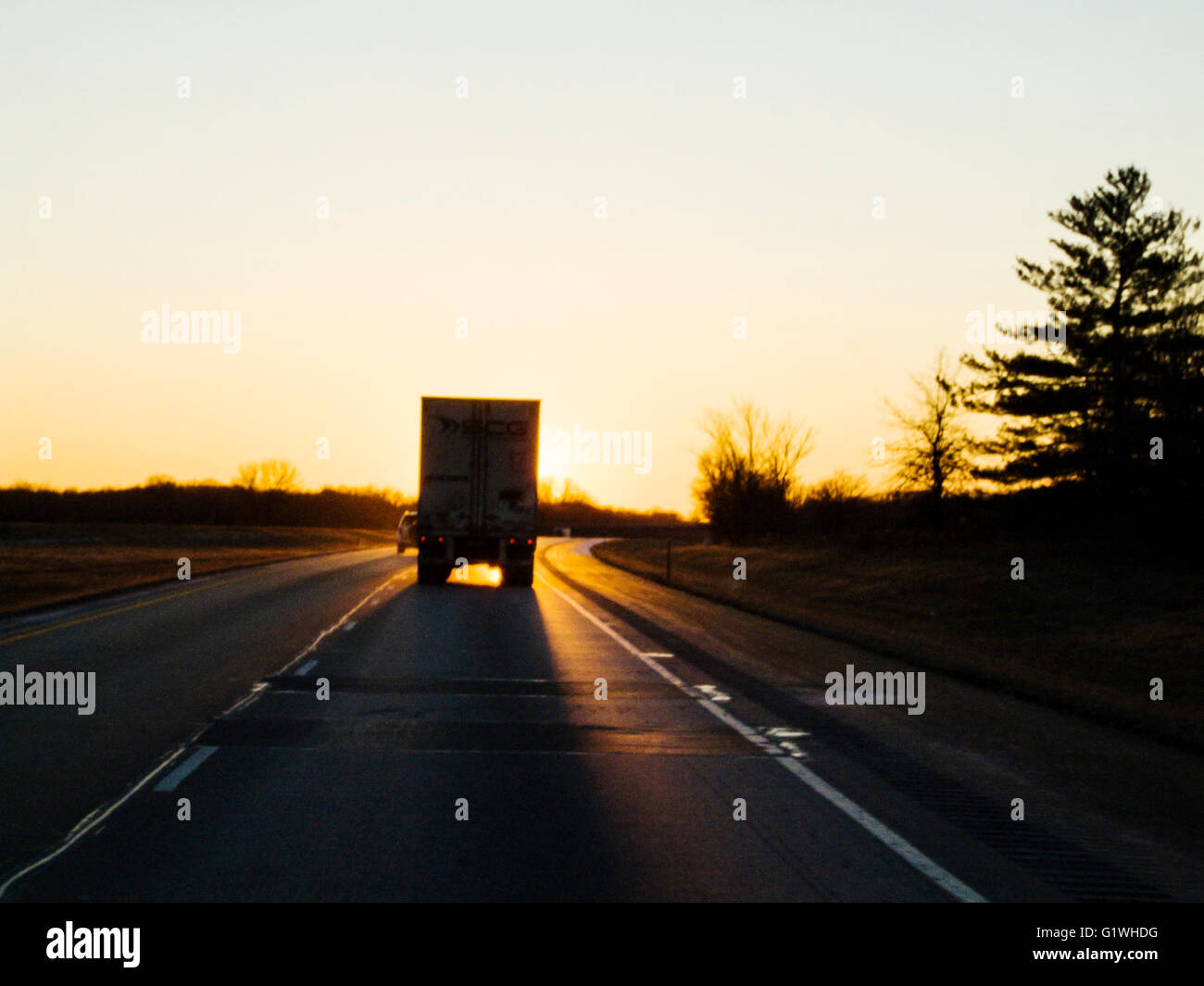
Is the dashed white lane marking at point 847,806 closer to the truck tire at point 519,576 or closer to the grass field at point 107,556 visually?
the grass field at point 107,556

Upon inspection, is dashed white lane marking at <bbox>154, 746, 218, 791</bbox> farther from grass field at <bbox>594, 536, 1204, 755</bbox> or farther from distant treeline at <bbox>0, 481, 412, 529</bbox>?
distant treeline at <bbox>0, 481, 412, 529</bbox>

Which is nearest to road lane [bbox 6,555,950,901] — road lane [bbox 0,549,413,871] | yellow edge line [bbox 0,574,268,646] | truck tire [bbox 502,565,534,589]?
road lane [bbox 0,549,413,871]

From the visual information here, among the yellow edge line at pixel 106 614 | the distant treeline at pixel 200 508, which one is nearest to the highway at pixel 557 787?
the yellow edge line at pixel 106 614

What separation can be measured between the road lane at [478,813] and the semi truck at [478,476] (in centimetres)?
2040

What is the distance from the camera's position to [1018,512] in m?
51.4

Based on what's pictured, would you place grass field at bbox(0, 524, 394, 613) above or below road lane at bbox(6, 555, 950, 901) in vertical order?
below

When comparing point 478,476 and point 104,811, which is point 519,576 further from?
point 104,811

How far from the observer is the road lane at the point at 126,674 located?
8945 mm

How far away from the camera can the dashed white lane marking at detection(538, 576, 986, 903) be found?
681cm

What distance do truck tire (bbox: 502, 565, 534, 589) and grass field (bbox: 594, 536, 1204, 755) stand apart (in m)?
4.98

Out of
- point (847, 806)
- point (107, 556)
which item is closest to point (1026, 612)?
point (847, 806)
